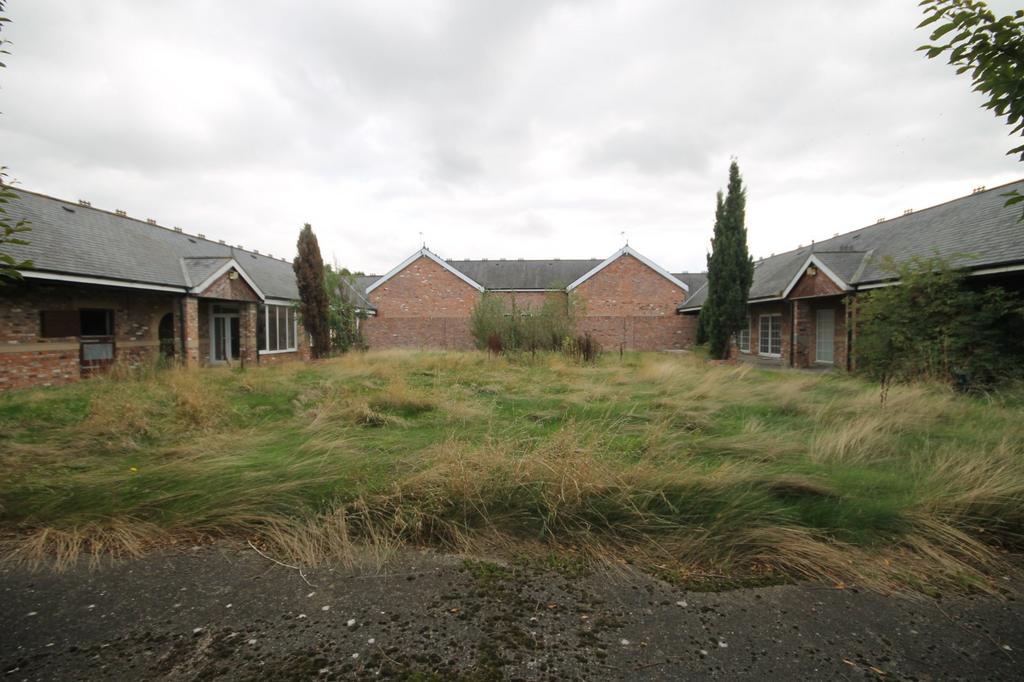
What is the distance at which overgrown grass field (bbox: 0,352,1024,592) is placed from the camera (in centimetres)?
281

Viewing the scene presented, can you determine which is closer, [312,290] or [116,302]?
Result: [116,302]

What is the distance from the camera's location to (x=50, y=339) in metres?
11.7

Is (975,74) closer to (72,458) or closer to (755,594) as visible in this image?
(755,594)

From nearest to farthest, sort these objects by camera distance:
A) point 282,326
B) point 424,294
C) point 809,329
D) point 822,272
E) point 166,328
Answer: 1. point 822,272
2. point 166,328
3. point 809,329
4. point 282,326
5. point 424,294

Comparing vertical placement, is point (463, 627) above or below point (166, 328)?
below

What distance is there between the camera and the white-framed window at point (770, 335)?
61.3 feet

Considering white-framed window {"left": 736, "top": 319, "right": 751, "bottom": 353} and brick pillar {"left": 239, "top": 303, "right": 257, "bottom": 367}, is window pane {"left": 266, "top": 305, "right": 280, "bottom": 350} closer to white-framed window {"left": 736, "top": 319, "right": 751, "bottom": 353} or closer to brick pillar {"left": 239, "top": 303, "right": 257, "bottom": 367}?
brick pillar {"left": 239, "top": 303, "right": 257, "bottom": 367}

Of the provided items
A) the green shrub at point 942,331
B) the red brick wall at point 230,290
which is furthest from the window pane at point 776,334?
the red brick wall at point 230,290

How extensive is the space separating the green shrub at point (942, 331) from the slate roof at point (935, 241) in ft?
2.88

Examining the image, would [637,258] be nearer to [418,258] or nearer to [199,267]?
[418,258]

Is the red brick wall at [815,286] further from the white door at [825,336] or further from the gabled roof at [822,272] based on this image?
the white door at [825,336]

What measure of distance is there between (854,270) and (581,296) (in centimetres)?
1278

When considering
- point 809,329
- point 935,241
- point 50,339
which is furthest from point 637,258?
point 50,339

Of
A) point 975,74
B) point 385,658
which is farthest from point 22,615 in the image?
point 975,74
